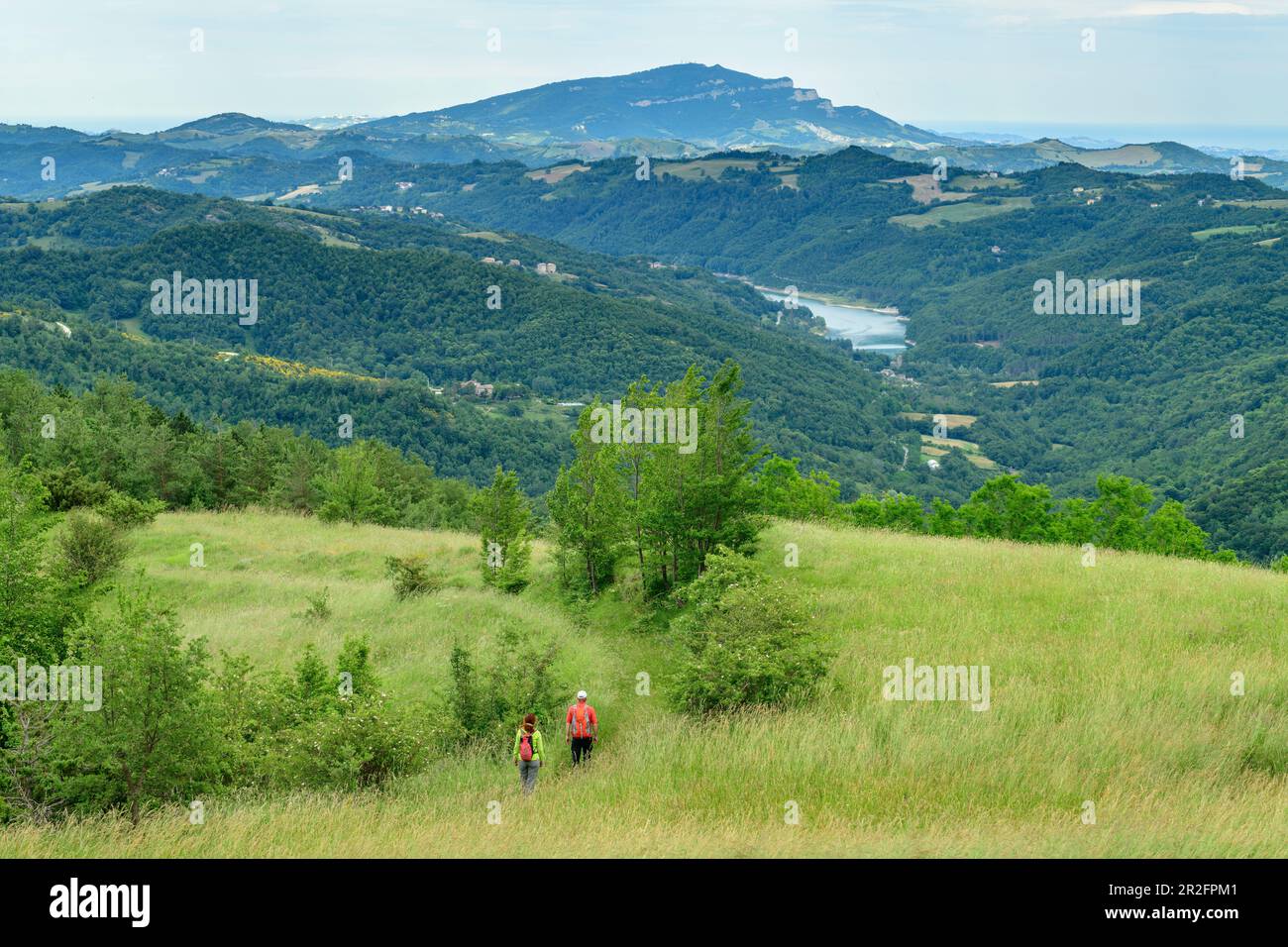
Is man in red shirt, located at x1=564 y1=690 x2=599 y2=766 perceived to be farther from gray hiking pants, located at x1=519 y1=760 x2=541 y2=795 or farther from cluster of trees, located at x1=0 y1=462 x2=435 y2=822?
cluster of trees, located at x1=0 y1=462 x2=435 y2=822

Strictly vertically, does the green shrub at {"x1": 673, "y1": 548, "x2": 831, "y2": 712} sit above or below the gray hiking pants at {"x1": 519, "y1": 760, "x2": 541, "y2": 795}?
above

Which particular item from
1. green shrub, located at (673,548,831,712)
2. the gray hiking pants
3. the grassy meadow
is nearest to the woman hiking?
the gray hiking pants

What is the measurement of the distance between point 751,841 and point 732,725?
4.10 metres

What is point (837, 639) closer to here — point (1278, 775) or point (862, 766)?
point (862, 766)

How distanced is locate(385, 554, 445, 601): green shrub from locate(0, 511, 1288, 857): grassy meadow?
4.65m

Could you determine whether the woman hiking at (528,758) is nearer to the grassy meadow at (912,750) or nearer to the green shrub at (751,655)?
the grassy meadow at (912,750)

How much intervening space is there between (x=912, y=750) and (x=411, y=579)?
18495 millimetres

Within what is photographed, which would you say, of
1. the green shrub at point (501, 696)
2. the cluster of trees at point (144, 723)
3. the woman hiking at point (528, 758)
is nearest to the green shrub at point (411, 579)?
the green shrub at point (501, 696)

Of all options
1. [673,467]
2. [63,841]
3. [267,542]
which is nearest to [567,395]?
[267,542]

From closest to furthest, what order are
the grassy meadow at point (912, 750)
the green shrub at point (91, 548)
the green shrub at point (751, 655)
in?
the grassy meadow at point (912, 750) < the green shrub at point (751, 655) < the green shrub at point (91, 548)

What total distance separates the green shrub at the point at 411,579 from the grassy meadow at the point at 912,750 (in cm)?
465

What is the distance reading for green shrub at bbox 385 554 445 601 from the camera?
87.7ft

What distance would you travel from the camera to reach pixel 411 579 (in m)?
26.8

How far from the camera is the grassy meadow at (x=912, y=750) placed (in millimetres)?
9125
